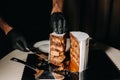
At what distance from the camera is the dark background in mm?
1926

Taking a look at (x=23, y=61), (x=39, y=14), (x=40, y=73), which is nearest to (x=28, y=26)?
(x=39, y=14)

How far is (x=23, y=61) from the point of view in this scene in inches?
39.9

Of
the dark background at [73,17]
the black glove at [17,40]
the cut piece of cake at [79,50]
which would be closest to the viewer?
the cut piece of cake at [79,50]

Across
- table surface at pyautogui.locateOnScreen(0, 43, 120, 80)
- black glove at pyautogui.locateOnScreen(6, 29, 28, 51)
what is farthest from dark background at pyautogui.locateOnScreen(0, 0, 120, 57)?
table surface at pyautogui.locateOnScreen(0, 43, 120, 80)

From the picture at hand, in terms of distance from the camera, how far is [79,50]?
2.80 feet

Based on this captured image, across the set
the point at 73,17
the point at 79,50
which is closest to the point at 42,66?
the point at 79,50

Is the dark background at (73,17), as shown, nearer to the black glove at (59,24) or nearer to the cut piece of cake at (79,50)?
the black glove at (59,24)

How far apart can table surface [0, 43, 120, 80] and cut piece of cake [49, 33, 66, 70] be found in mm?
130

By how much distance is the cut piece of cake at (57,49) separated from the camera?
0.93m

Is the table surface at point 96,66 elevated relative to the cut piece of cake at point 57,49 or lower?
lower

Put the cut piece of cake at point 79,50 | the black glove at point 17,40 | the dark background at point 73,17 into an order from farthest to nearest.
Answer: the dark background at point 73,17, the black glove at point 17,40, the cut piece of cake at point 79,50

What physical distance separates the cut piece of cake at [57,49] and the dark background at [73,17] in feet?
3.12

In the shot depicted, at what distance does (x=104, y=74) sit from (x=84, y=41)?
0.18 metres

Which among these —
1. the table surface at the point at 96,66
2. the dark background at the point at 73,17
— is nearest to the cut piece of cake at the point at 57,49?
the table surface at the point at 96,66
